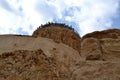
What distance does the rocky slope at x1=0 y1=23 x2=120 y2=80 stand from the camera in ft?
7.93

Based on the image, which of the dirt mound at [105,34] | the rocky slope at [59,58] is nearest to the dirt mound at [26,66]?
the rocky slope at [59,58]

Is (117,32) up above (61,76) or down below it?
above

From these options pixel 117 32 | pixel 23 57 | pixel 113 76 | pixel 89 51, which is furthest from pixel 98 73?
pixel 23 57

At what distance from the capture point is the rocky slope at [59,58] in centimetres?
242

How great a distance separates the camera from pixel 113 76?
7.52 ft

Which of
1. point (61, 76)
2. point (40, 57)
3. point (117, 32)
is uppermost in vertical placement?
point (117, 32)

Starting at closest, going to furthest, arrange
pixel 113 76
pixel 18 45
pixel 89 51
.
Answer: pixel 113 76, pixel 89 51, pixel 18 45

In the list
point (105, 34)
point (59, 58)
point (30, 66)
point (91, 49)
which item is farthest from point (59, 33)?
point (91, 49)

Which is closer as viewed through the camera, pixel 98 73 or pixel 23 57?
pixel 98 73

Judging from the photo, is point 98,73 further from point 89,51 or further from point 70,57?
point 70,57

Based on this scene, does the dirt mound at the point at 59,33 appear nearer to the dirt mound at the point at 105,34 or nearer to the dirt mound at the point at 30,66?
the dirt mound at the point at 30,66

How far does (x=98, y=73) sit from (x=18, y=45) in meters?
1.76

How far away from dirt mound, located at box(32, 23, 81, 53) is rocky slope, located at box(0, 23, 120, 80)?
3.96 feet

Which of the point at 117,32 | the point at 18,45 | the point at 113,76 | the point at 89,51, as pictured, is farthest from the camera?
the point at 18,45
